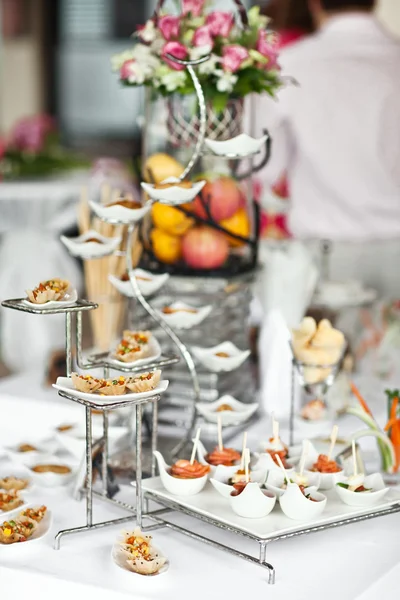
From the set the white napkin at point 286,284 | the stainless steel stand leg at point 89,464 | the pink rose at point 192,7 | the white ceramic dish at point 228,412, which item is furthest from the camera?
the white napkin at point 286,284

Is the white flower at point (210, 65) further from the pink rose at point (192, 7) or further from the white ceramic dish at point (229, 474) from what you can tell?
the white ceramic dish at point (229, 474)

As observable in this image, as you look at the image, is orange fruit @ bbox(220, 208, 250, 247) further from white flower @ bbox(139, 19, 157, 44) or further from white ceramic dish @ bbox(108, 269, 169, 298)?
white flower @ bbox(139, 19, 157, 44)

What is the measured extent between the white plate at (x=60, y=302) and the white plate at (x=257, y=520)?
0.85 ft

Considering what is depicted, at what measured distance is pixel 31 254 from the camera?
3.70 m

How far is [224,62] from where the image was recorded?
150cm

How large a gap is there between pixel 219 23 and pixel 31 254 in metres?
2.33

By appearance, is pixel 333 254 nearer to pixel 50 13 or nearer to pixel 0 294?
pixel 0 294

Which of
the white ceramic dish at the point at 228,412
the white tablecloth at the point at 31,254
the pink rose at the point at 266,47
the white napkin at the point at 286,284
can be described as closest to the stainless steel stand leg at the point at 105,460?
the white ceramic dish at the point at 228,412

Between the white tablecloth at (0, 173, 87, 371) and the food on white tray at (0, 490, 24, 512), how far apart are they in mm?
2189

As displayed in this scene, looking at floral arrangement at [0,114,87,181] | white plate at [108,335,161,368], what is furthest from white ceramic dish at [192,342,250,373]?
floral arrangement at [0,114,87,181]

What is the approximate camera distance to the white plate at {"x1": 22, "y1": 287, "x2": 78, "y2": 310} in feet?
3.95

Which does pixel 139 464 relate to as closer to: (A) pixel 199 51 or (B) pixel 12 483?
(B) pixel 12 483

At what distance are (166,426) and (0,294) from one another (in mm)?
2154

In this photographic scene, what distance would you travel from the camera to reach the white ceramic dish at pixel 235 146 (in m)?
1.42
